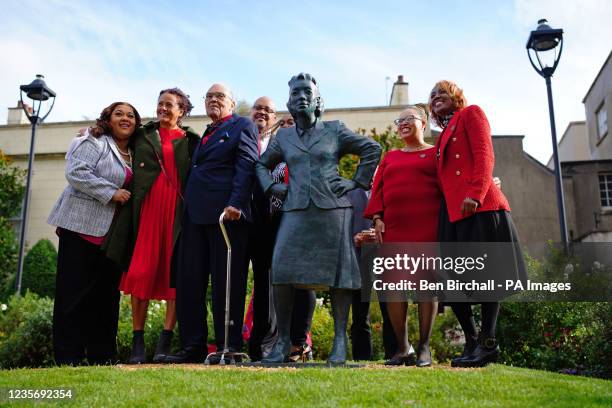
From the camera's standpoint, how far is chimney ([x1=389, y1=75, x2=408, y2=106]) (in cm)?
2719

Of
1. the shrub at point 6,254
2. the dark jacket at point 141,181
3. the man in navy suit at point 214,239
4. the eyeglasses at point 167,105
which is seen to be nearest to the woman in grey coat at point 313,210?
the man in navy suit at point 214,239

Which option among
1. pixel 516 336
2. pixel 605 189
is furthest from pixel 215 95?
pixel 605 189

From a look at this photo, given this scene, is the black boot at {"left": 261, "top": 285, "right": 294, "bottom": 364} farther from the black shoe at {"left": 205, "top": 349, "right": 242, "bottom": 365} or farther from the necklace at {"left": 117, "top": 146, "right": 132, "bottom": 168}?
the necklace at {"left": 117, "top": 146, "right": 132, "bottom": 168}

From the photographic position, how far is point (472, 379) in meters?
4.52

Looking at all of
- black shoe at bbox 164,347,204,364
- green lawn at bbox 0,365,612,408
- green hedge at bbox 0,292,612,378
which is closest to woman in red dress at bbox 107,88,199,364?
black shoe at bbox 164,347,204,364

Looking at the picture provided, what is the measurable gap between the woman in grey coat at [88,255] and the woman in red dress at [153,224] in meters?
0.19

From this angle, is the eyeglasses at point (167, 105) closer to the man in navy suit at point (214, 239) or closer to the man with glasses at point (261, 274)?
the man in navy suit at point (214, 239)

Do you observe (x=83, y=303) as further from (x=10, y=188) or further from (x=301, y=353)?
(x=10, y=188)

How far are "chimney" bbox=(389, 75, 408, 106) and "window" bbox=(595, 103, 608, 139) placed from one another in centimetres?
864

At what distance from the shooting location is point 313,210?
5379mm

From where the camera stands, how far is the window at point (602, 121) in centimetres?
2801

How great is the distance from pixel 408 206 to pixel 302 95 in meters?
1.32

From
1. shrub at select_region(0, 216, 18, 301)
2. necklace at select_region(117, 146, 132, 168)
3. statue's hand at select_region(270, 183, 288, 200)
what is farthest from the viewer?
shrub at select_region(0, 216, 18, 301)

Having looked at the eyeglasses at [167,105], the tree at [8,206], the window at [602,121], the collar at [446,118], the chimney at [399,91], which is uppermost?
the chimney at [399,91]
